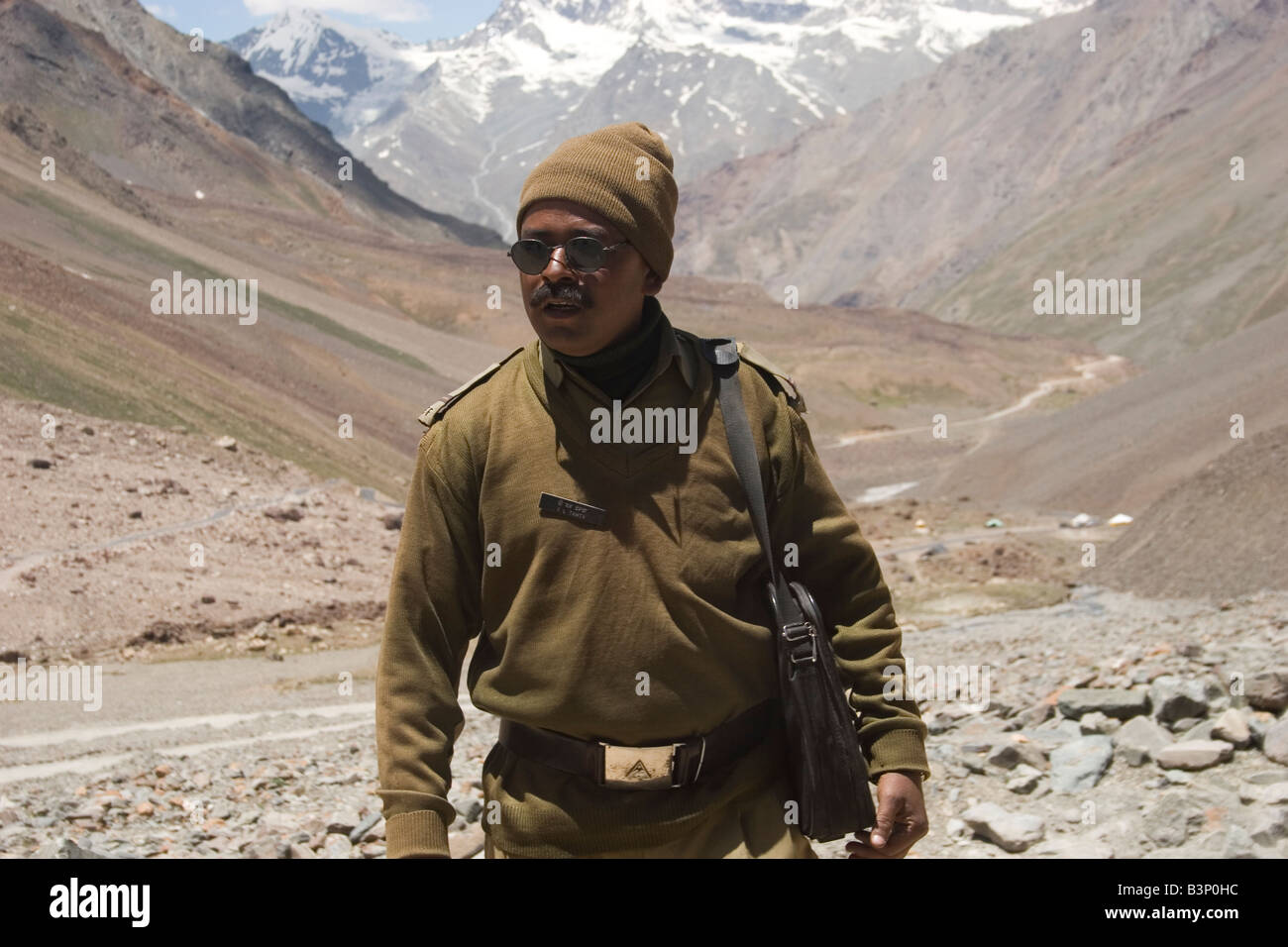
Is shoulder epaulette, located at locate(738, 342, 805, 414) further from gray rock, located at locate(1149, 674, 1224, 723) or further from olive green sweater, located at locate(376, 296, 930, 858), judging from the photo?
gray rock, located at locate(1149, 674, 1224, 723)

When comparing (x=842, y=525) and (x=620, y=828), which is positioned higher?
(x=842, y=525)

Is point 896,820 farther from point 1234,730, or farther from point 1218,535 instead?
point 1218,535

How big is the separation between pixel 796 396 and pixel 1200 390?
33.6m

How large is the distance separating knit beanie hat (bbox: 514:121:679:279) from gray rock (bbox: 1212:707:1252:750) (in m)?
5.38

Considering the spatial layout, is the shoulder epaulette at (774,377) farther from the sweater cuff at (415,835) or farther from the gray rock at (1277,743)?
the gray rock at (1277,743)

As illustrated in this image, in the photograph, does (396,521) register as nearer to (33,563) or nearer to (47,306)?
(33,563)

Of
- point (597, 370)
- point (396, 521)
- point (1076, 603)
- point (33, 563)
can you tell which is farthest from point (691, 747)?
point (396, 521)

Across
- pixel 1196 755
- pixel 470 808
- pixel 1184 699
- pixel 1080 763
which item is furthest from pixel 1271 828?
pixel 470 808

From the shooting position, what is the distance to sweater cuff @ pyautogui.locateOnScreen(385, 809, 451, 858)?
300 cm

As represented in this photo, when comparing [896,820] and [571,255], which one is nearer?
[571,255]

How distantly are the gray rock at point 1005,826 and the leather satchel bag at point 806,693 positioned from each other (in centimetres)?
386

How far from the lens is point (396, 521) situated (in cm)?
2545

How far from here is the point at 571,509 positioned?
3102 millimetres

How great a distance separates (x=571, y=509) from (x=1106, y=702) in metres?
6.49
